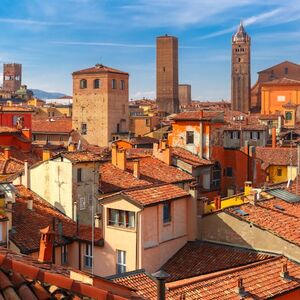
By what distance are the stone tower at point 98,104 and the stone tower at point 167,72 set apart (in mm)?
34044

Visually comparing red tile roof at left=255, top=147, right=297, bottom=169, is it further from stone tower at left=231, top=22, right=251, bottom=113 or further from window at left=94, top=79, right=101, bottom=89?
stone tower at left=231, top=22, right=251, bottom=113

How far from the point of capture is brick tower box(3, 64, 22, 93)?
13562cm

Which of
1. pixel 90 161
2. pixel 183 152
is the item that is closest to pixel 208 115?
pixel 183 152

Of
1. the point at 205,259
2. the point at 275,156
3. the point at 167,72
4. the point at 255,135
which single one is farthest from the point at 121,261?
the point at 167,72

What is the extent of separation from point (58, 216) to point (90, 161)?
2.71m

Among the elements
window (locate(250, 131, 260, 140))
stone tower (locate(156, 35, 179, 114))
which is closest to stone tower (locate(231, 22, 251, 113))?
stone tower (locate(156, 35, 179, 114))

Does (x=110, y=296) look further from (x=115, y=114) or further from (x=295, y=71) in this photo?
(x=295, y=71)

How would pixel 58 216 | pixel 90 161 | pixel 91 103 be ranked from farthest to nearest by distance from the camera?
1. pixel 91 103
2. pixel 90 161
3. pixel 58 216

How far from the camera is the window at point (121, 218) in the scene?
17.2 m

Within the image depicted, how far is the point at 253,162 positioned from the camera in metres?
36.9

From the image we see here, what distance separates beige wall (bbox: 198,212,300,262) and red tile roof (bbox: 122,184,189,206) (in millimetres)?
1107

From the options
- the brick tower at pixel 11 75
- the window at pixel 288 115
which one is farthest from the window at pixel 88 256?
the brick tower at pixel 11 75

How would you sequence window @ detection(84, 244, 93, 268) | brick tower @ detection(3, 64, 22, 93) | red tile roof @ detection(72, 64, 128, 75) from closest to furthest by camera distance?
window @ detection(84, 244, 93, 268) → red tile roof @ detection(72, 64, 128, 75) → brick tower @ detection(3, 64, 22, 93)

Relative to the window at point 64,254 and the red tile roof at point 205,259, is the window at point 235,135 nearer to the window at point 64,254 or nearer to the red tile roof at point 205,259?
the red tile roof at point 205,259
